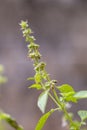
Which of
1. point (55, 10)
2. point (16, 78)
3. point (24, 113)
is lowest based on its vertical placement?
point (24, 113)

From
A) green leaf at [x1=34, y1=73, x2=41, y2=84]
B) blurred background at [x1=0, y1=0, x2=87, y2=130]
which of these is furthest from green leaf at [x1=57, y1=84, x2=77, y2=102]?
blurred background at [x1=0, y1=0, x2=87, y2=130]

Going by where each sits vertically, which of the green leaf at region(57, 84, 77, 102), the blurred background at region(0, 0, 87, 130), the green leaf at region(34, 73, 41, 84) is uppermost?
the blurred background at region(0, 0, 87, 130)

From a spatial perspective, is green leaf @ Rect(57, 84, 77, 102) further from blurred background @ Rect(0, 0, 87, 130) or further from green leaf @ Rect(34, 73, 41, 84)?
blurred background @ Rect(0, 0, 87, 130)

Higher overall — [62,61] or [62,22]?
[62,22]

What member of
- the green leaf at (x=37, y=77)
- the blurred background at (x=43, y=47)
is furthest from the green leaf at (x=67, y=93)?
the blurred background at (x=43, y=47)

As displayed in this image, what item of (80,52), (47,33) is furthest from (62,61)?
(47,33)

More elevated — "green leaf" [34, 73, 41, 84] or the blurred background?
the blurred background

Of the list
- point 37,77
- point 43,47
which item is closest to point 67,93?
point 37,77

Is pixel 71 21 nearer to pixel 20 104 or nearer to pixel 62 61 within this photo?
pixel 62 61

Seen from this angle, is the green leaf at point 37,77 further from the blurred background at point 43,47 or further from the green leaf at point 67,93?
the blurred background at point 43,47

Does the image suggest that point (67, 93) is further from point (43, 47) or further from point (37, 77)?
point (43, 47)
